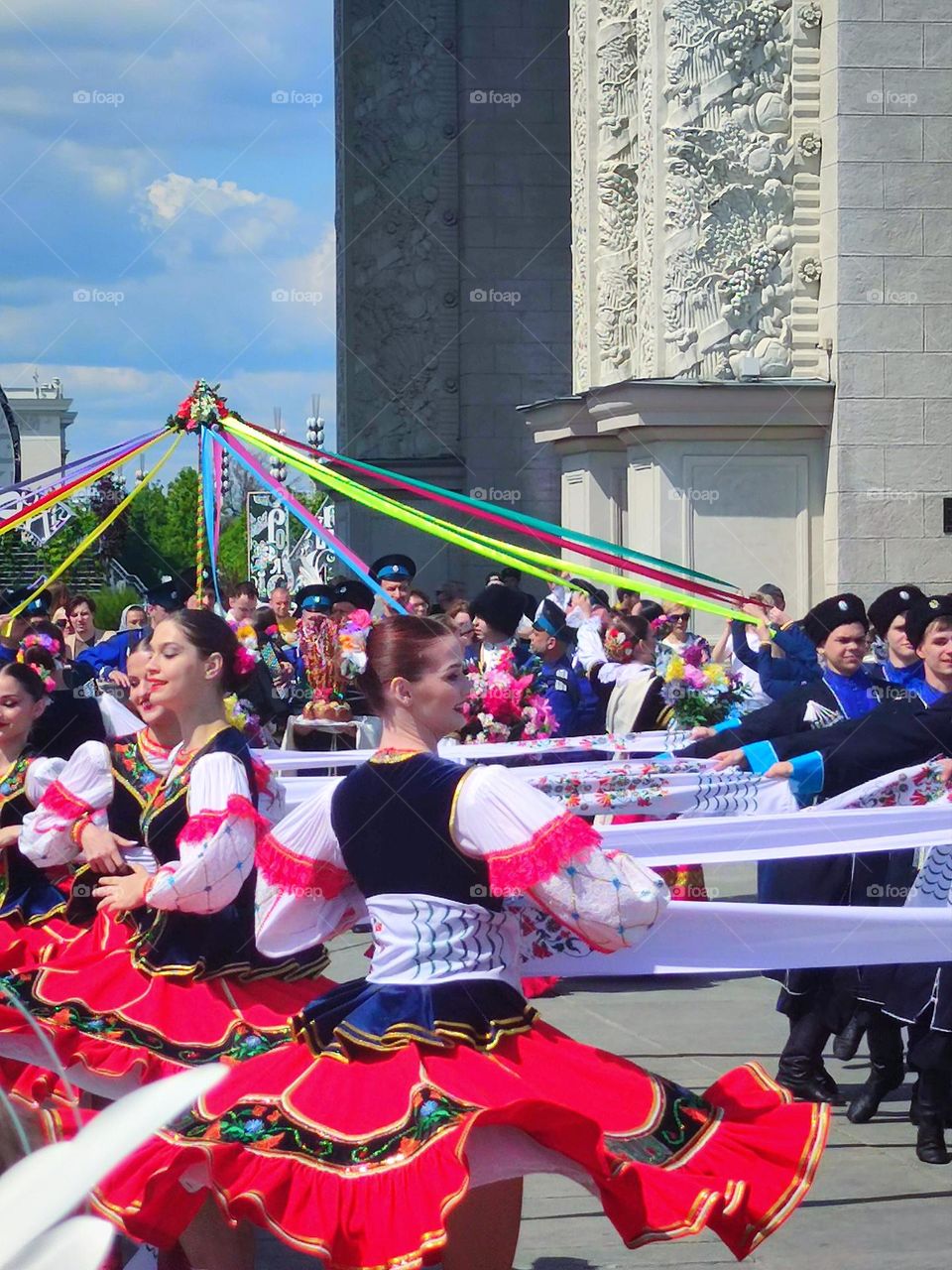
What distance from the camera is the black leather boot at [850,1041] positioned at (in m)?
6.81

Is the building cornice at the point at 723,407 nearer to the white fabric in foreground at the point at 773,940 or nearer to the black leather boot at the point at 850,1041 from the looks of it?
the black leather boot at the point at 850,1041

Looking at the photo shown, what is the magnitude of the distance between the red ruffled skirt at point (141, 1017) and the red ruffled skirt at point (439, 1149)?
2.26 feet

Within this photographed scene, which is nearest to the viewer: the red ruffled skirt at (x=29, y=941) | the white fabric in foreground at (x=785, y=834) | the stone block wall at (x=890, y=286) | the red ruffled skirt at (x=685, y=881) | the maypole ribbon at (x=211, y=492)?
the red ruffled skirt at (x=29, y=941)

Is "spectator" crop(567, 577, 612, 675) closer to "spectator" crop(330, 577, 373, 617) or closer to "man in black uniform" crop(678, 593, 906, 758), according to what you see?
"spectator" crop(330, 577, 373, 617)

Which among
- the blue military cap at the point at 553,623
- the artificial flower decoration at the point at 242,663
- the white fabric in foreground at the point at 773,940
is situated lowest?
the white fabric in foreground at the point at 773,940

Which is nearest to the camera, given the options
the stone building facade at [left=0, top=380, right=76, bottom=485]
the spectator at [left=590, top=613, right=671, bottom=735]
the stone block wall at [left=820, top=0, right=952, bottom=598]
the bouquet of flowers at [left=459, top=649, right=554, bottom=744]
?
the bouquet of flowers at [left=459, top=649, right=554, bottom=744]

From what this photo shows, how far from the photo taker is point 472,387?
936 inches

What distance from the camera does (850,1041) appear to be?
6859 millimetres

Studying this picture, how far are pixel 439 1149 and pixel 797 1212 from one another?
7.33 ft

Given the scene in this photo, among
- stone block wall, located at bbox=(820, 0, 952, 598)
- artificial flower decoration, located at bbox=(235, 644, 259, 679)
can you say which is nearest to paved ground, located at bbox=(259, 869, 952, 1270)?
artificial flower decoration, located at bbox=(235, 644, 259, 679)

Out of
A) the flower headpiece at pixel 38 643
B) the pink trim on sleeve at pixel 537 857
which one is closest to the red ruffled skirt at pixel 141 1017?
the pink trim on sleeve at pixel 537 857

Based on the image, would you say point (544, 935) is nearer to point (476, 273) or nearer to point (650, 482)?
point (650, 482)

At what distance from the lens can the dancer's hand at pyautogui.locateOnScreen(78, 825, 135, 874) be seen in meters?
4.75

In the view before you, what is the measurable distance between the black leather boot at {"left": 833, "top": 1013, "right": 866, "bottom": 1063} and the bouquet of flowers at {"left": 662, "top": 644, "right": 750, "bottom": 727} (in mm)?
2495
